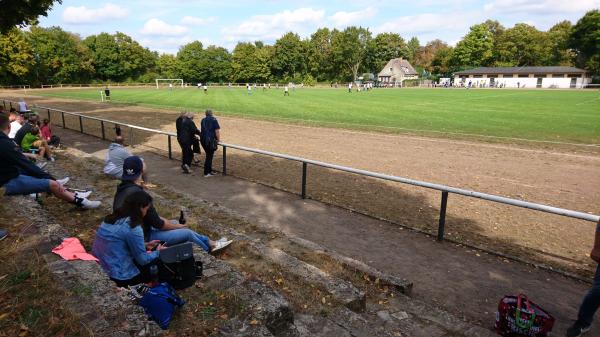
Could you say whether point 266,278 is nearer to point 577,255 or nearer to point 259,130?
point 577,255

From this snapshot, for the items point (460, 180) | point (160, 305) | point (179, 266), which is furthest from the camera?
point (460, 180)

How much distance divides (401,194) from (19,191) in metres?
7.72

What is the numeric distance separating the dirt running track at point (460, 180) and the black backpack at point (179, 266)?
485 cm

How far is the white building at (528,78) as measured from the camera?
79.8 m

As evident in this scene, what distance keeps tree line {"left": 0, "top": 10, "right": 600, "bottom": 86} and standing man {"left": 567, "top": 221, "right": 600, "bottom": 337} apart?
84.2 metres

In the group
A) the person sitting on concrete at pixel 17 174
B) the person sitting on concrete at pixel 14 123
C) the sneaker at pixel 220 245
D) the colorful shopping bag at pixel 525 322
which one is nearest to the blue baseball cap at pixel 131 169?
the sneaker at pixel 220 245

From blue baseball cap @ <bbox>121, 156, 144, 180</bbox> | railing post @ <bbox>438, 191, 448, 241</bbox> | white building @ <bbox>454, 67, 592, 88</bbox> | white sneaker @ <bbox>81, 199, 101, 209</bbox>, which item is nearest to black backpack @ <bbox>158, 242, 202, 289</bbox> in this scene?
blue baseball cap @ <bbox>121, 156, 144, 180</bbox>

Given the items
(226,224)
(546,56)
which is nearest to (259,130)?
(226,224)

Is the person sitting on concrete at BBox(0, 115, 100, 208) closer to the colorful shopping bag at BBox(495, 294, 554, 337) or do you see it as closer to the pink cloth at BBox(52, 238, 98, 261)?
the pink cloth at BBox(52, 238, 98, 261)

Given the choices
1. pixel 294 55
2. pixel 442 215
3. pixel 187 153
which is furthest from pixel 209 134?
pixel 294 55

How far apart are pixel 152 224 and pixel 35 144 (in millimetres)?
8324

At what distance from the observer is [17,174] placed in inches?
233

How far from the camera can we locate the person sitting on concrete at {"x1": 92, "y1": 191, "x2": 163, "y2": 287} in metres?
4.16

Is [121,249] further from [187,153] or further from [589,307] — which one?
[187,153]
